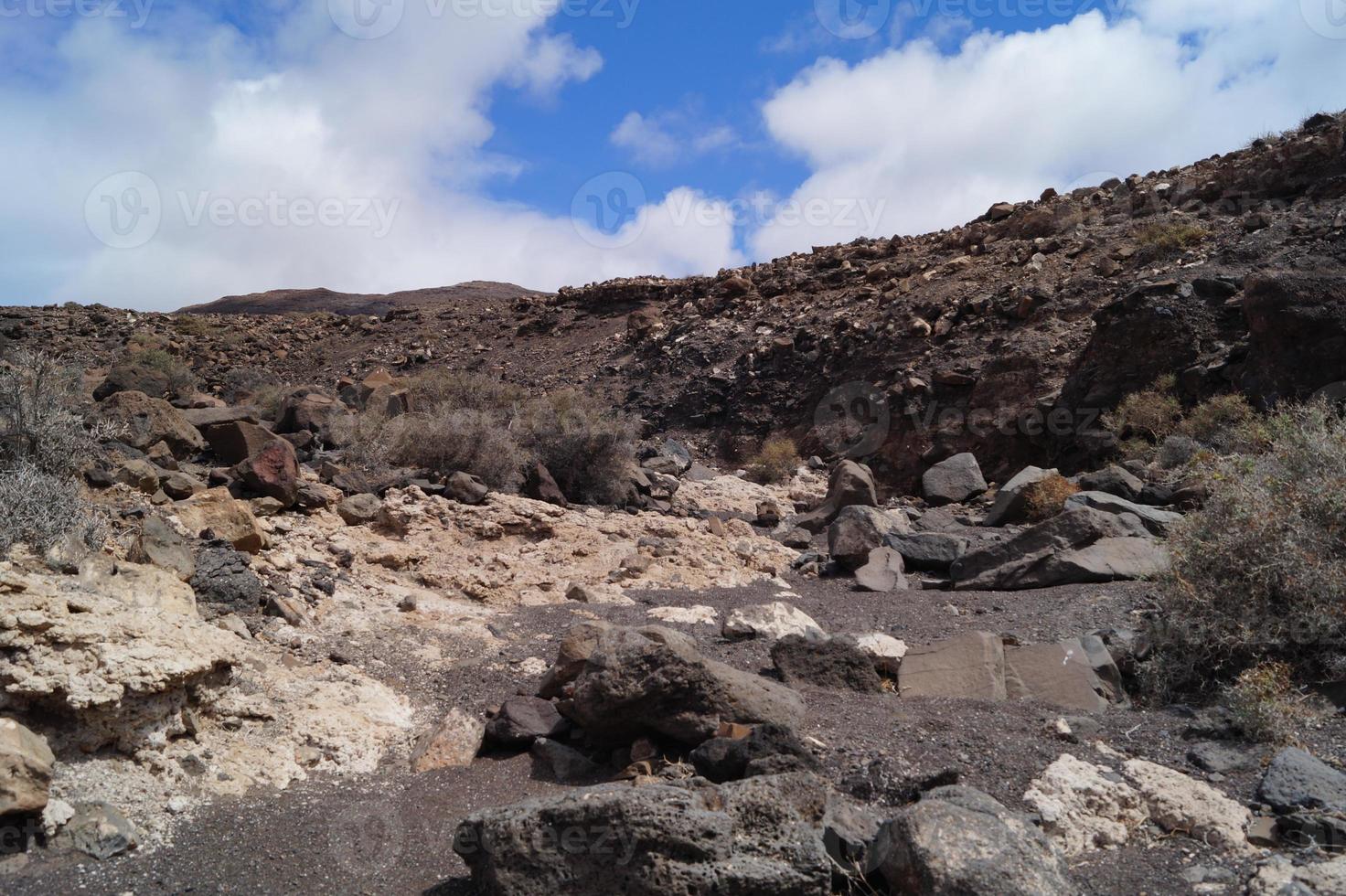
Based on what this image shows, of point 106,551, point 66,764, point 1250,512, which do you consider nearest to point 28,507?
point 106,551

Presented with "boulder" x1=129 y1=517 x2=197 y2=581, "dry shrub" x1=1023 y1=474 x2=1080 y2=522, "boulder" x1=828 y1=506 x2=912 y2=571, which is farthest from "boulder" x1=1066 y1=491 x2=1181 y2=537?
"boulder" x1=129 y1=517 x2=197 y2=581

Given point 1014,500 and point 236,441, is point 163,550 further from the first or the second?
point 1014,500

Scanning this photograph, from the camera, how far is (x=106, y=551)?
196 inches

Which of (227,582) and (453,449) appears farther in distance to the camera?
(453,449)

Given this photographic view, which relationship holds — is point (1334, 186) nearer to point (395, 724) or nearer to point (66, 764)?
point (395, 724)

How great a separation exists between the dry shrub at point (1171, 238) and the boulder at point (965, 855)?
13.7m

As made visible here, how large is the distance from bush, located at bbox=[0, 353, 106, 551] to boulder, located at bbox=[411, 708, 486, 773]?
2083 millimetres

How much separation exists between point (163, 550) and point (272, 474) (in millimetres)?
2227

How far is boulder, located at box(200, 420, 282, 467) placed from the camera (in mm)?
8250

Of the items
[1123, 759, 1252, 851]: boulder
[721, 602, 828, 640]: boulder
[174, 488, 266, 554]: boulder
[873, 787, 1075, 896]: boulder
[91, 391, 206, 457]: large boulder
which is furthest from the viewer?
[91, 391, 206, 457]: large boulder

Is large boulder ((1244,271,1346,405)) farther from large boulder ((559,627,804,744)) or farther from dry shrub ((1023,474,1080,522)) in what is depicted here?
large boulder ((559,627,804,744))

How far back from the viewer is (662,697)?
4109 millimetres

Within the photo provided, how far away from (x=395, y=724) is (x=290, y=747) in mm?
593

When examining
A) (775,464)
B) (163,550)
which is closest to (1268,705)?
(163,550)
